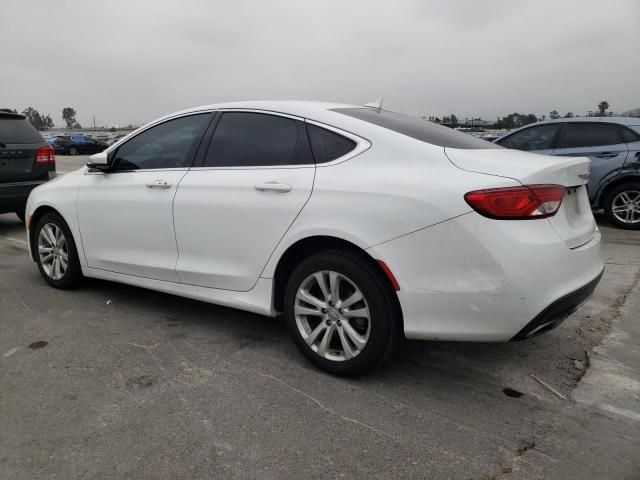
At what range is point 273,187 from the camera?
3.20m

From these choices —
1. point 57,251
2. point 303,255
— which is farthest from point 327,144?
point 57,251

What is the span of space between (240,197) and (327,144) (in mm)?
637

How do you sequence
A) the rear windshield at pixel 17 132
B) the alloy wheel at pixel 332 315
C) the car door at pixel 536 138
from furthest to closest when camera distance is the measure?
1. the car door at pixel 536 138
2. the rear windshield at pixel 17 132
3. the alloy wheel at pixel 332 315

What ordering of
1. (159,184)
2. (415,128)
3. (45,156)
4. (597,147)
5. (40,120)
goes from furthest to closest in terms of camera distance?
1. (40,120)
2. (597,147)
3. (45,156)
4. (159,184)
5. (415,128)

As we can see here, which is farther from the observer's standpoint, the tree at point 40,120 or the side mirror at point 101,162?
the tree at point 40,120

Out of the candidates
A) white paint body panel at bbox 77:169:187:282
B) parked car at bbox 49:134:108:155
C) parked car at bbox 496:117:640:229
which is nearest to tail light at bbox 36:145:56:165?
white paint body panel at bbox 77:169:187:282

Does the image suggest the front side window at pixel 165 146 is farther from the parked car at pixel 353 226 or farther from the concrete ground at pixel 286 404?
the concrete ground at pixel 286 404

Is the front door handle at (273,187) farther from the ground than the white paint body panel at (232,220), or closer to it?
farther from the ground

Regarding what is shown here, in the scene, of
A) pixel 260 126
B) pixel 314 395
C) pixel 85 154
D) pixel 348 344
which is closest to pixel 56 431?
pixel 314 395

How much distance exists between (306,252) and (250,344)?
0.82 meters

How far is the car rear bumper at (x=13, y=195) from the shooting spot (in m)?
7.17

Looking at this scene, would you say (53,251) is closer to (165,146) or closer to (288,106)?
(165,146)

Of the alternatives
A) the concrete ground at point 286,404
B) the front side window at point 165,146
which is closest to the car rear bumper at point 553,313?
the concrete ground at point 286,404

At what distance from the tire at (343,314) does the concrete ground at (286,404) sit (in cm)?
15
